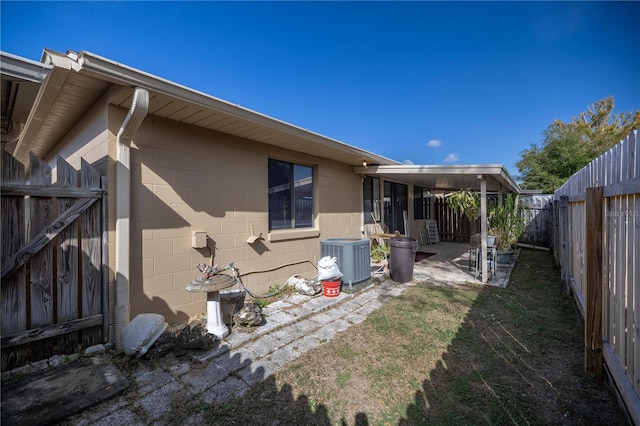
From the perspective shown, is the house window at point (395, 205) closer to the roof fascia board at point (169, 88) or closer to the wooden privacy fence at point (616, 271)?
the roof fascia board at point (169, 88)

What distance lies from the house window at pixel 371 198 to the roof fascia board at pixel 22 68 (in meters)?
6.02

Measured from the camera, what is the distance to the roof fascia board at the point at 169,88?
232 centimetres

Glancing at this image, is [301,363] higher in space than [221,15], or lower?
lower

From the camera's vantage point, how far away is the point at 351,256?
4859 millimetres

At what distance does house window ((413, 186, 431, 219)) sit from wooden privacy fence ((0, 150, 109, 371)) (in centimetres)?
946

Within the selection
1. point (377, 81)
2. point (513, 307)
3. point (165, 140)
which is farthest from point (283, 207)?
point (377, 81)

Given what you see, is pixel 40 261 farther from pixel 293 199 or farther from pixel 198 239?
pixel 293 199

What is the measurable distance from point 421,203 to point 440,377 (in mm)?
9278

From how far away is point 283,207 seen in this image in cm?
508

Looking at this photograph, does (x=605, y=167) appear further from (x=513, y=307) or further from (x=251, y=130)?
(x=251, y=130)

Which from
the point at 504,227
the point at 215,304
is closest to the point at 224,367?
the point at 215,304

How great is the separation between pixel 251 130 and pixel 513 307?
15.8 feet

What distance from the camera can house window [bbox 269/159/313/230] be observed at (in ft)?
16.0

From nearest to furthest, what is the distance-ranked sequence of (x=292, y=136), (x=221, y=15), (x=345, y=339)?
(x=345, y=339) < (x=292, y=136) < (x=221, y=15)
